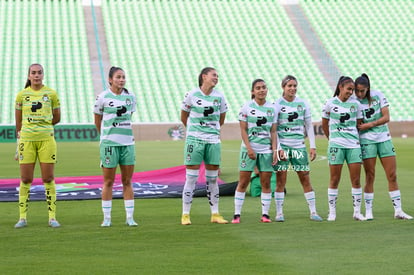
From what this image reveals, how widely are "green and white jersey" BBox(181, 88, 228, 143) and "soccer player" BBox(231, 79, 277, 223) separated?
0.35 m

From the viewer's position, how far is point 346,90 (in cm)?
1016

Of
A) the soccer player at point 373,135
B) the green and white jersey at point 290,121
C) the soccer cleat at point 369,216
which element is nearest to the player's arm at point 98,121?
the green and white jersey at point 290,121

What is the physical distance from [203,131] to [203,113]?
23 centimetres

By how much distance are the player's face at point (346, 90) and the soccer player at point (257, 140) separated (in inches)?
35.5

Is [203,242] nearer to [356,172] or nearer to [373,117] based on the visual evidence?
[356,172]

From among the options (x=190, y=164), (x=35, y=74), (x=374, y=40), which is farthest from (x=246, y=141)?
(x=374, y=40)

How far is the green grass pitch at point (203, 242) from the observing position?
23.1 feet

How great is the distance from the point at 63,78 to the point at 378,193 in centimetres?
3020

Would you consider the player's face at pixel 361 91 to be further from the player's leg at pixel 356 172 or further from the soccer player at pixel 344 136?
the player's leg at pixel 356 172

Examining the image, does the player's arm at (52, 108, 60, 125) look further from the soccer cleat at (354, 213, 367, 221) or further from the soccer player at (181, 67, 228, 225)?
the soccer cleat at (354, 213, 367, 221)

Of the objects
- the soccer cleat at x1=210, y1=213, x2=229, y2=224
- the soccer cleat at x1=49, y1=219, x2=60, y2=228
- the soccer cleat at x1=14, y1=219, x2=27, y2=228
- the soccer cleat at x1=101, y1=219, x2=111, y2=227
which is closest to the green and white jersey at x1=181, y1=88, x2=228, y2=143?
the soccer cleat at x1=210, y1=213, x2=229, y2=224

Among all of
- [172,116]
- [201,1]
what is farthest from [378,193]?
[201,1]

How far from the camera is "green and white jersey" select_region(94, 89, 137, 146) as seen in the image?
9750 mm

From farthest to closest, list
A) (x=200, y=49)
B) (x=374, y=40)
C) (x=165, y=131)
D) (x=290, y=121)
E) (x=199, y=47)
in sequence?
(x=374, y=40), (x=199, y=47), (x=200, y=49), (x=165, y=131), (x=290, y=121)
